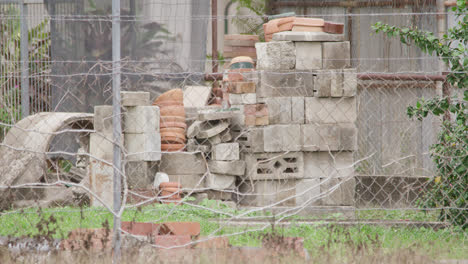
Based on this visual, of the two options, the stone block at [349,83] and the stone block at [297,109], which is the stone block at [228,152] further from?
the stone block at [349,83]

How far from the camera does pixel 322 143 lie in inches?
312

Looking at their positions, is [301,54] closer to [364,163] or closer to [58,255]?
[364,163]

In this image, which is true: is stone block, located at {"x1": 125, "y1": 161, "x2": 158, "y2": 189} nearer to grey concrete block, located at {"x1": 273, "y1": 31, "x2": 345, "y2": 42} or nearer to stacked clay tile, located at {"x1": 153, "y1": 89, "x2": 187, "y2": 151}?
stacked clay tile, located at {"x1": 153, "y1": 89, "x2": 187, "y2": 151}

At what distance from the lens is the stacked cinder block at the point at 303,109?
786 centimetres

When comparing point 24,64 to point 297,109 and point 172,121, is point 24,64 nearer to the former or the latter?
point 172,121

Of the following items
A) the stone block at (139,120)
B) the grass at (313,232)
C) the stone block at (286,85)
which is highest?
the stone block at (286,85)

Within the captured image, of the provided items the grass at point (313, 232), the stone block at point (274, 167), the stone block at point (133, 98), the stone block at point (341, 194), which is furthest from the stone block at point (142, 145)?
the stone block at point (341, 194)

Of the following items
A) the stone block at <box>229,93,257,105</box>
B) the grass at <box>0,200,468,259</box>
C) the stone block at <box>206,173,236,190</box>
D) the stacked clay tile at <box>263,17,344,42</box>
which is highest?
the stacked clay tile at <box>263,17,344,42</box>

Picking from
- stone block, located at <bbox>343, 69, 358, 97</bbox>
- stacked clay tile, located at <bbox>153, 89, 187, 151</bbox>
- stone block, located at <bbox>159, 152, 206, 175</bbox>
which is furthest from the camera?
stacked clay tile, located at <bbox>153, 89, 187, 151</bbox>

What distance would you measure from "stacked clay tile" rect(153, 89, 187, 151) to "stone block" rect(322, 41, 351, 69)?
1.93 metres

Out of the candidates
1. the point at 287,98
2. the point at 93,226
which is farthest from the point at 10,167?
the point at 287,98

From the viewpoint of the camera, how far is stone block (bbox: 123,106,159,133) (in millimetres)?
8273

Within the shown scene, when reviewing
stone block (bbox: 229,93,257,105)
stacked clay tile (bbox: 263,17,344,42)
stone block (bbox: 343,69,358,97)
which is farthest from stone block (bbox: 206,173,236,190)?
stacked clay tile (bbox: 263,17,344,42)

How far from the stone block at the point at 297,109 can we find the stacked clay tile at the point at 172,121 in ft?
4.94
